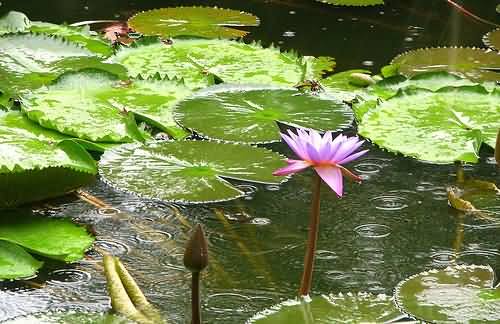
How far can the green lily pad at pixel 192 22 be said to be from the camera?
2.53 metres

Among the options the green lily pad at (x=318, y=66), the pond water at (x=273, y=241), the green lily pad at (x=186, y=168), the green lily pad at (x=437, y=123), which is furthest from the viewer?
the green lily pad at (x=318, y=66)

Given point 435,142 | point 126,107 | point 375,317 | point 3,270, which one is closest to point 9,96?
point 126,107

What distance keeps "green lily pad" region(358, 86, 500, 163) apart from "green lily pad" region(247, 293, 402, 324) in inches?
23.0

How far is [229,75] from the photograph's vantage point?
7.03 ft

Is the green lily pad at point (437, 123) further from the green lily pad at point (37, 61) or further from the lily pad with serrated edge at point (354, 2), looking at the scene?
the lily pad with serrated edge at point (354, 2)

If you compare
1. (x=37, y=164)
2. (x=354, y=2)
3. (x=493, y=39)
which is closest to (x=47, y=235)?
(x=37, y=164)

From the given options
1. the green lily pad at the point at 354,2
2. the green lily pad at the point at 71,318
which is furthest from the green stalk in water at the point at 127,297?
the green lily pad at the point at 354,2

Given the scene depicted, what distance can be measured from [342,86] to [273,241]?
0.77 meters

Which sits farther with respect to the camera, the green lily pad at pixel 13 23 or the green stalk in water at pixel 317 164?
the green lily pad at pixel 13 23

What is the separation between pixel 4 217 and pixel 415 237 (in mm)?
631

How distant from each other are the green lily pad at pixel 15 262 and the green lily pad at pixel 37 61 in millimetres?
704

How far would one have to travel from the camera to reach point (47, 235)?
1.42 metres

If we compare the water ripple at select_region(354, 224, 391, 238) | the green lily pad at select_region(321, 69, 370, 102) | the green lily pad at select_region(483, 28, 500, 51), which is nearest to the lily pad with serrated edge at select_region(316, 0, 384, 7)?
the green lily pad at select_region(483, 28, 500, 51)

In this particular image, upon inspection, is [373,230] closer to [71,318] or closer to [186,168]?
[186,168]
